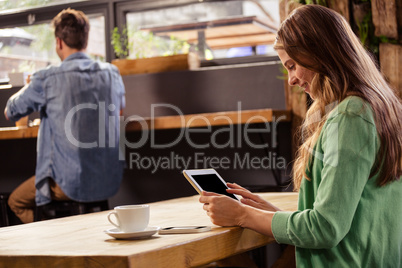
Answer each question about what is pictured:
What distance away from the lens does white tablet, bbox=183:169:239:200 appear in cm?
157

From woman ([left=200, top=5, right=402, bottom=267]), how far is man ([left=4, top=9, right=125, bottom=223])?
6.50 feet

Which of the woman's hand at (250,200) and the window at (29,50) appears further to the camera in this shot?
the window at (29,50)

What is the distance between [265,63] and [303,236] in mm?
2948

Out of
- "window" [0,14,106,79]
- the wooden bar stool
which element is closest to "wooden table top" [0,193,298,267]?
the wooden bar stool

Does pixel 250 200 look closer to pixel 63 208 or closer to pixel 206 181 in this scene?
pixel 206 181

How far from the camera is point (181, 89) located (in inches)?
175

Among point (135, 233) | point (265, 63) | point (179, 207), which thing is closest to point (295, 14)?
point (135, 233)

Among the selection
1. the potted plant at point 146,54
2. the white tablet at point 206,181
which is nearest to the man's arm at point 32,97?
the potted plant at point 146,54

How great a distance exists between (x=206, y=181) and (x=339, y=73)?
1.55 feet

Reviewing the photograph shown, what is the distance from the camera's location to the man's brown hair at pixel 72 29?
3.49 meters

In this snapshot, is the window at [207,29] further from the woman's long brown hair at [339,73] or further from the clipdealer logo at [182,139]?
the woman's long brown hair at [339,73]

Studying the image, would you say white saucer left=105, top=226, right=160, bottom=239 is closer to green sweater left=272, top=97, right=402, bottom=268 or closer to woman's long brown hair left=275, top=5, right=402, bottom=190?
green sweater left=272, top=97, right=402, bottom=268

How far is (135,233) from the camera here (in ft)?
4.17

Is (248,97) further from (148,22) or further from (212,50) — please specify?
(148,22)
